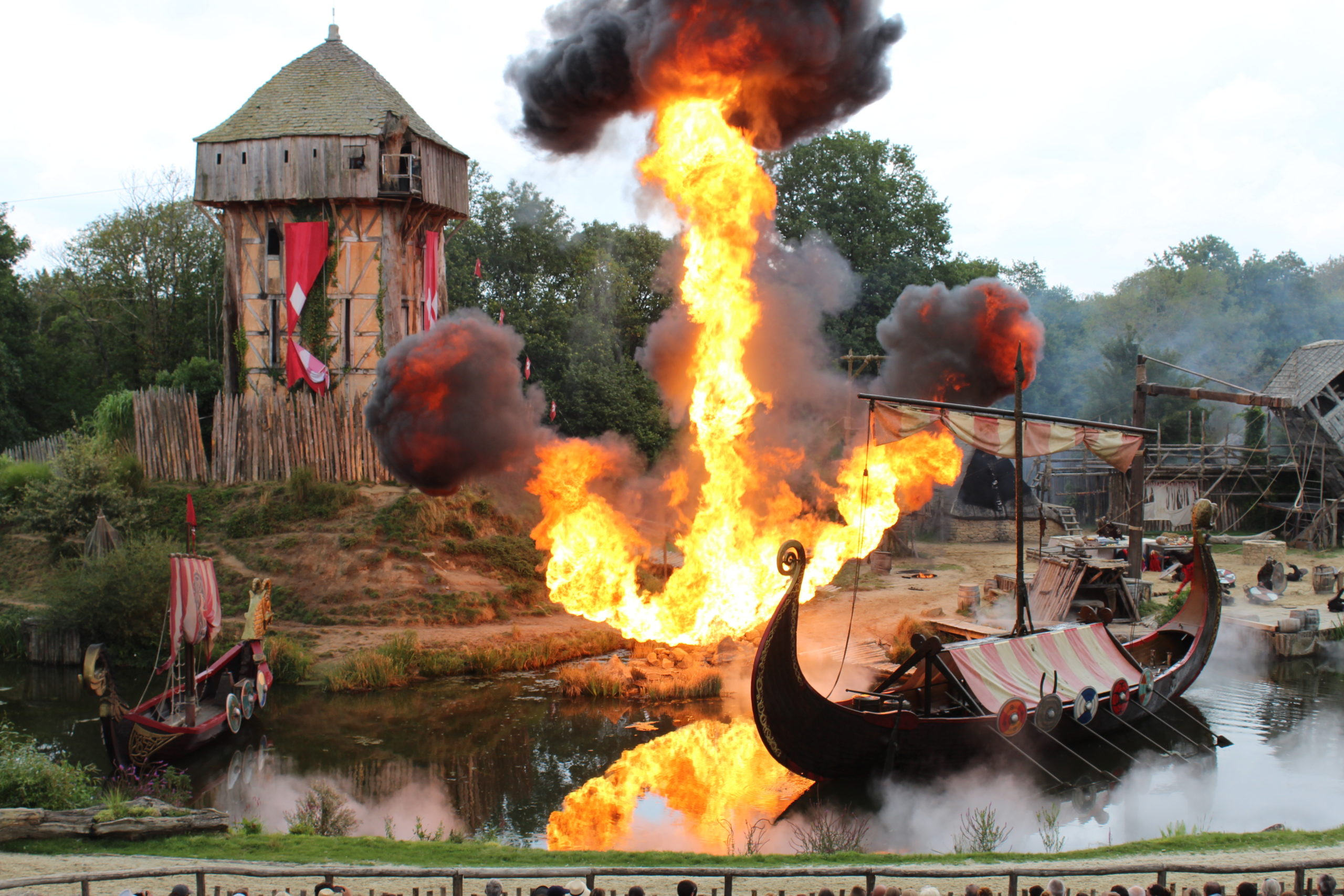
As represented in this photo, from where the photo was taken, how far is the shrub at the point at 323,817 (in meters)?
12.4

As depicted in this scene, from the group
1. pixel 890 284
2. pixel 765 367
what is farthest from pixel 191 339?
pixel 890 284

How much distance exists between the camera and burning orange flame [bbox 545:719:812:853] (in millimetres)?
12984

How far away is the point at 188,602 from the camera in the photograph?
1580 centimetres

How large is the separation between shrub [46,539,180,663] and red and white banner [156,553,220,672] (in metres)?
6.12

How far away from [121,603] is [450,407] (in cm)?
793

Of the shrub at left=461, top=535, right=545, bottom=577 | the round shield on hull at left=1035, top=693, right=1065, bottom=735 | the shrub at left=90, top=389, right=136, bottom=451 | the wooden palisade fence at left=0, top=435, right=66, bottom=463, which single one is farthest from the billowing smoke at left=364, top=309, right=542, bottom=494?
the wooden palisade fence at left=0, top=435, right=66, bottom=463

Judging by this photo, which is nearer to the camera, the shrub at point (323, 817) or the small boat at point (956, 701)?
the shrub at point (323, 817)

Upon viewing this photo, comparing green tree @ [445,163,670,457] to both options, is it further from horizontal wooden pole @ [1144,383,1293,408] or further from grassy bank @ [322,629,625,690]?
horizontal wooden pole @ [1144,383,1293,408]

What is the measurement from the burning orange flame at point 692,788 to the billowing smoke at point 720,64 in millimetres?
10131

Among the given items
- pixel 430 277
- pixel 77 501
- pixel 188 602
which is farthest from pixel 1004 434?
pixel 77 501

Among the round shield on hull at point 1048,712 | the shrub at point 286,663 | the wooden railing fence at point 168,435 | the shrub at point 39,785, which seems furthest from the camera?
the wooden railing fence at point 168,435

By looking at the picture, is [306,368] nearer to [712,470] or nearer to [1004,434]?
[712,470]

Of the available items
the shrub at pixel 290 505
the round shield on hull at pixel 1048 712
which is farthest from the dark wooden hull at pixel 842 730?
the shrub at pixel 290 505

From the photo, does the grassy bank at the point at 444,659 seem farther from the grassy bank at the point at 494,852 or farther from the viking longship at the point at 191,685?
the grassy bank at the point at 494,852
